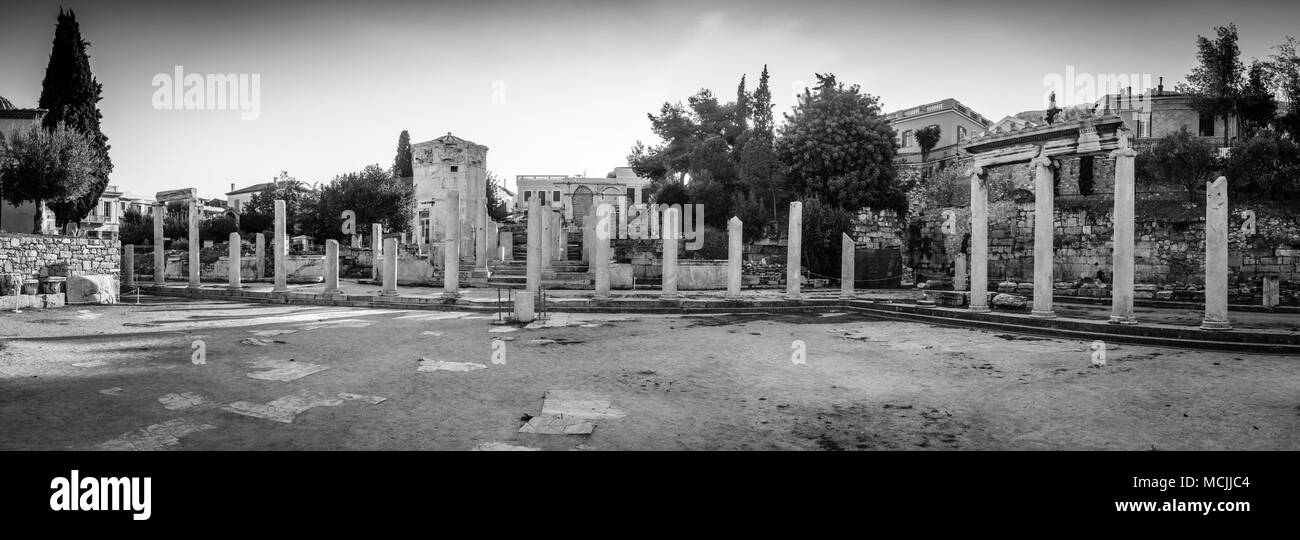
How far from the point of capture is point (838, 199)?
30688 millimetres

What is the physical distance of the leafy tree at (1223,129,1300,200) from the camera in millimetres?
23219

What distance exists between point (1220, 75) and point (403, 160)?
5609cm

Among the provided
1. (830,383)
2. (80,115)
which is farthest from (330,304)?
(80,115)

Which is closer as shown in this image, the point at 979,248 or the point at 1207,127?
the point at 979,248

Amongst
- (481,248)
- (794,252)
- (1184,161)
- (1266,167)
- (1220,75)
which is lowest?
(794,252)

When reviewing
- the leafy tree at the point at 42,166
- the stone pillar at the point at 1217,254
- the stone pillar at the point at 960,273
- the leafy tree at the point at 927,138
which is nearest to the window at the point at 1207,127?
the leafy tree at the point at 927,138

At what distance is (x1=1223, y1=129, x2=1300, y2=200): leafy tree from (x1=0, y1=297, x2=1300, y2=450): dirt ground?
21425 mm

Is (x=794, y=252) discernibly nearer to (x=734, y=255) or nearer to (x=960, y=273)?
(x=734, y=255)

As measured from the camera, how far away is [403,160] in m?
53.8

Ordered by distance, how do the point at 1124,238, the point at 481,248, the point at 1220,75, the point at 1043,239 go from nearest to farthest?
1. the point at 1124,238
2. the point at 1043,239
3. the point at 481,248
4. the point at 1220,75

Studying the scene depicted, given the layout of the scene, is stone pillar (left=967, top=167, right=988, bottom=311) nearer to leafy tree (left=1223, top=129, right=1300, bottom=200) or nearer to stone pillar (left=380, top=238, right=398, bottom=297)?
stone pillar (left=380, top=238, right=398, bottom=297)

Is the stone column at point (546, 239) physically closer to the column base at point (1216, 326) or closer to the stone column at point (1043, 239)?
the stone column at point (1043, 239)

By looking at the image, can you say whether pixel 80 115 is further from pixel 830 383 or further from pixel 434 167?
pixel 830 383

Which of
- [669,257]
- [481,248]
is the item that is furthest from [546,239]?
[669,257]
